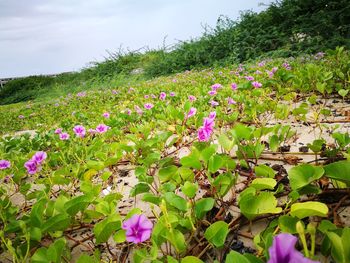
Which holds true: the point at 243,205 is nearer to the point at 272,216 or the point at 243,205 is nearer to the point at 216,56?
the point at 272,216

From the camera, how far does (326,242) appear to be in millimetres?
896

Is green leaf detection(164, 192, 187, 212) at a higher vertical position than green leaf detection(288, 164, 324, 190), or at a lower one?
lower

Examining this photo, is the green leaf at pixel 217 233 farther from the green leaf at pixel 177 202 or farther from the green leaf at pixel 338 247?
the green leaf at pixel 338 247

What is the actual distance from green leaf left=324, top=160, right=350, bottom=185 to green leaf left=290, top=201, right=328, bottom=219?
0.49 ft

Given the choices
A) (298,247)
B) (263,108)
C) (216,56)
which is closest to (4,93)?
(216,56)

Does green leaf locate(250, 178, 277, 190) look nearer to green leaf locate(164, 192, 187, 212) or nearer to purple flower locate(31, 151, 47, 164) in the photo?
green leaf locate(164, 192, 187, 212)

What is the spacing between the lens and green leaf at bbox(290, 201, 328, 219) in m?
0.89

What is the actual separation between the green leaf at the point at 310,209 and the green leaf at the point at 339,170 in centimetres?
15

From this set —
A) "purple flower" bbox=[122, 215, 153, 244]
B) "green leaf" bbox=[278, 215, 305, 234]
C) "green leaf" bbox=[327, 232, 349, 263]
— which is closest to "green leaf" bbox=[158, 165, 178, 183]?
"purple flower" bbox=[122, 215, 153, 244]

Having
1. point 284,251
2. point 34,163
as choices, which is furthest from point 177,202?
point 34,163

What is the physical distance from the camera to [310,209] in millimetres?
911

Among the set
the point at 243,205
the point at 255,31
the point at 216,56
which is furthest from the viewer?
the point at 216,56

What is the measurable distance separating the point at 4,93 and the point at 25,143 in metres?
20.1

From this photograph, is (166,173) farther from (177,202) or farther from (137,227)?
(137,227)
